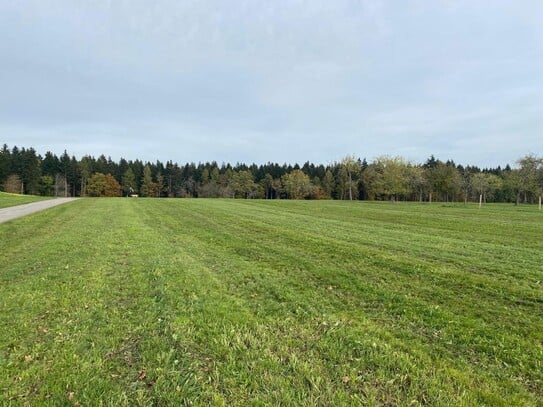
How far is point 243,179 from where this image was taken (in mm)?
97875

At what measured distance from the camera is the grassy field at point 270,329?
3.34 meters

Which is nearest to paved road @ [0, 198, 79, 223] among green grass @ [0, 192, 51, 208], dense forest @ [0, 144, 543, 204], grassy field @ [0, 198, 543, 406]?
green grass @ [0, 192, 51, 208]

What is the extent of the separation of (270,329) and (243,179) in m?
93.9

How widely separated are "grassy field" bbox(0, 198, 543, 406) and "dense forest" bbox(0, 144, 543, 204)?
197ft

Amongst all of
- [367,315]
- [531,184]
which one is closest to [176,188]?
[531,184]

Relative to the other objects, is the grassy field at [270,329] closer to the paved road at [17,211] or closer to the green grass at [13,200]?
the paved road at [17,211]

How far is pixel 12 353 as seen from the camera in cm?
397

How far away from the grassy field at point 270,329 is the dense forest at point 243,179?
60.1m

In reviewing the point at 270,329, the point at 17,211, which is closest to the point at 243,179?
the point at 17,211

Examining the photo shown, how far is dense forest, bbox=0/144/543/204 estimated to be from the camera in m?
76.8

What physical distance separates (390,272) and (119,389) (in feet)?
21.5

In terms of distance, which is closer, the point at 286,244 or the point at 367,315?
the point at 367,315

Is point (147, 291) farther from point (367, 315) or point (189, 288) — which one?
point (367, 315)

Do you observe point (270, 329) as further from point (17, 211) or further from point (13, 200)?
point (13, 200)
